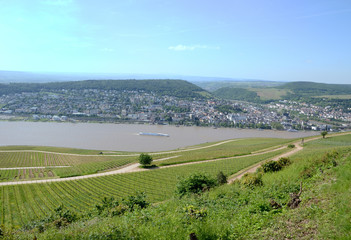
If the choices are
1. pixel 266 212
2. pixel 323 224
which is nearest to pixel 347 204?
pixel 323 224

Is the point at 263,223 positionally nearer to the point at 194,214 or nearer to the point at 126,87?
the point at 194,214

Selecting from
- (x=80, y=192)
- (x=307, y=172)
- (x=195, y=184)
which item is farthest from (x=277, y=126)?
(x=307, y=172)

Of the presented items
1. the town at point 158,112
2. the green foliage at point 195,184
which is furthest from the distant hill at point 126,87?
the green foliage at point 195,184

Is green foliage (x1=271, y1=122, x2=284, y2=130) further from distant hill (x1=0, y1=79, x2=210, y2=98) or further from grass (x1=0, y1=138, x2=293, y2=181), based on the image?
distant hill (x1=0, y1=79, x2=210, y2=98)

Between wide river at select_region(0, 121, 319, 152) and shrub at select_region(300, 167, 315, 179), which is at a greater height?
shrub at select_region(300, 167, 315, 179)

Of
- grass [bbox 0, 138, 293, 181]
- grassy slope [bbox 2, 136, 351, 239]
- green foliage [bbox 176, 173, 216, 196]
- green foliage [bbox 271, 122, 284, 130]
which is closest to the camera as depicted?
grassy slope [bbox 2, 136, 351, 239]

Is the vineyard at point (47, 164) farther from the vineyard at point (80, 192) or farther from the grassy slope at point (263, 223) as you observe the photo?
the grassy slope at point (263, 223)

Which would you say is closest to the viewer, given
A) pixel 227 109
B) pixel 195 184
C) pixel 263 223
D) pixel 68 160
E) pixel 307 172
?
pixel 263 223

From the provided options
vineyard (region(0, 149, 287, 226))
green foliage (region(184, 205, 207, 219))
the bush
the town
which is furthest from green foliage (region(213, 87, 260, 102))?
green foliage (region(184, 205, 207, 219))
